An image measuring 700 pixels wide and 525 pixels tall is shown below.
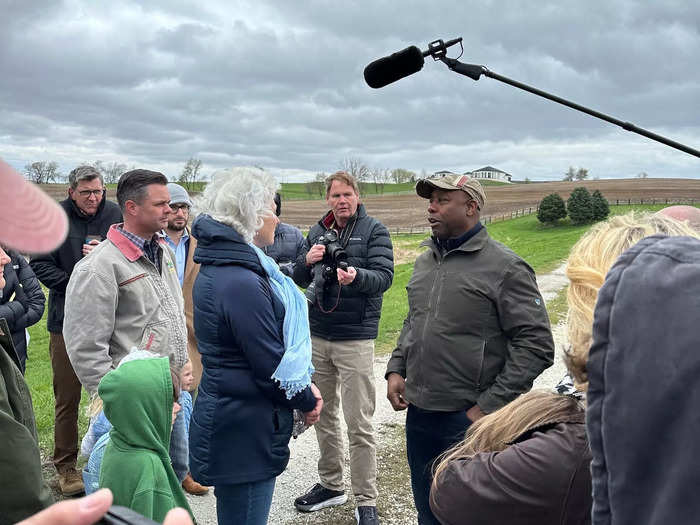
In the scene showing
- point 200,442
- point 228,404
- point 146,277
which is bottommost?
point 200,442

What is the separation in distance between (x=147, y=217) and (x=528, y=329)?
2325 mm

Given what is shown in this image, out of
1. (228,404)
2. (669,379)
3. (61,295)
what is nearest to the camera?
(669,379)

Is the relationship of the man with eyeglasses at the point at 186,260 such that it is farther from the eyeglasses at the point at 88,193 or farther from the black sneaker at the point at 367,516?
the black sneaker at the point at 367,516

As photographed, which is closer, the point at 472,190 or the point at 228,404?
the point at 228,404

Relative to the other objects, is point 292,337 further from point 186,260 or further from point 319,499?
point 186,260

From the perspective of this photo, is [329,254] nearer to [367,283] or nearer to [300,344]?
[367,283]

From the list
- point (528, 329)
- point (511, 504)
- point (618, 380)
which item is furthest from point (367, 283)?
point (618, 380)

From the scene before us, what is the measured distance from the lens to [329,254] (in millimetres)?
4238

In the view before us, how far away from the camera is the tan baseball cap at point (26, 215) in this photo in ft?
1.86

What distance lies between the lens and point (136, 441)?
2.41 metres

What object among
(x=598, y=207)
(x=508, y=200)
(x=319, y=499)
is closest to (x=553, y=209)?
(x=598, y=207)

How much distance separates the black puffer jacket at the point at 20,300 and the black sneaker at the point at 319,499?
2557 mm

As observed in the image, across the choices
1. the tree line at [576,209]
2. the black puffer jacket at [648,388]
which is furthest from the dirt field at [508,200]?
the black puffer jacket at [648,388]

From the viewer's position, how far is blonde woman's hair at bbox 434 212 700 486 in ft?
4.73
